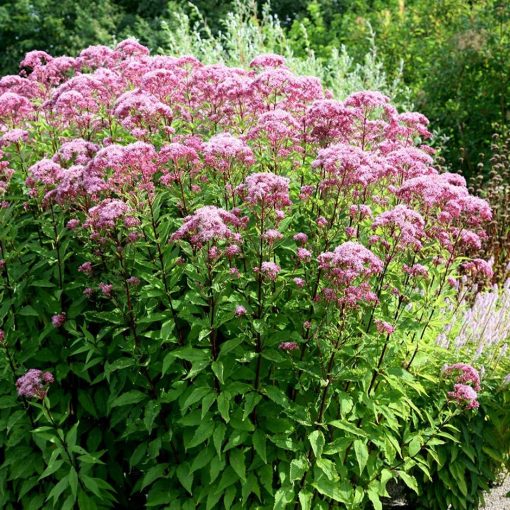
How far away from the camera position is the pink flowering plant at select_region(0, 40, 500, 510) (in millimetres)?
3832

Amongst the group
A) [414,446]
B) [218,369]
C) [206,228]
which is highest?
[206,228]

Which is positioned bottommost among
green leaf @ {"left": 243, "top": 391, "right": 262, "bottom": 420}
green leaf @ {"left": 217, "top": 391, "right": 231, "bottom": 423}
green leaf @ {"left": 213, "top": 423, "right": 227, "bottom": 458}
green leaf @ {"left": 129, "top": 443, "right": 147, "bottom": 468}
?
green leaf @ {"left": 129, "top": 443, "right": 147, "bottom": 468}

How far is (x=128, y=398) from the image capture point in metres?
4.03

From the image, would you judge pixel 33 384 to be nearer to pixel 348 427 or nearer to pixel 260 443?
pixel 260 443

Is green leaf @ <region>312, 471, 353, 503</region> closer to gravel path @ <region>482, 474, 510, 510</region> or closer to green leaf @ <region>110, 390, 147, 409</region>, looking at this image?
green leaf @ <region>110, 390, 147, 409</region>

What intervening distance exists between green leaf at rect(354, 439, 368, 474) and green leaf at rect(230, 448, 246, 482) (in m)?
0.65

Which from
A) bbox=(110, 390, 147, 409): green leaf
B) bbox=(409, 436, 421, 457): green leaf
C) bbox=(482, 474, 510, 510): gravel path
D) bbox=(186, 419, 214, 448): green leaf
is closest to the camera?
bbox=(186, 419, 214, 448): green leaf

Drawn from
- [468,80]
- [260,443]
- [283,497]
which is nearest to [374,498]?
[283,497]

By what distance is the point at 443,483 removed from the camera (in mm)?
4883

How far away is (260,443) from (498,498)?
283 cm

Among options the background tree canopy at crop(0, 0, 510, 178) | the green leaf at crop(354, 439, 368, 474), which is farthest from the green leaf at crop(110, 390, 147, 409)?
the background tree canopy at crop(0, 0, 510, 178)

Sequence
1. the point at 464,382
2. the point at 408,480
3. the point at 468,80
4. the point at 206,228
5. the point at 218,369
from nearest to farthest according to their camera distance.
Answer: the point at 206,228 < the point at 218,369 < the point at 408,480 < the point at 464,382 < the point at 468,80

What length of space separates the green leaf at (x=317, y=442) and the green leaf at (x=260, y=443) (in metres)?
0.26

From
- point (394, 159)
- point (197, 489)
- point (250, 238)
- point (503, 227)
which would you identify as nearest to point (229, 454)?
point (197, 489)
